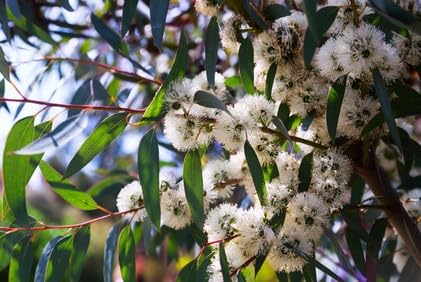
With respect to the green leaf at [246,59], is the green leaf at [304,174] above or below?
below

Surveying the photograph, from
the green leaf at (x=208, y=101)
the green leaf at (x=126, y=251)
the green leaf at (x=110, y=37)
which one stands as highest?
the green leaf at (x=110, y=37)

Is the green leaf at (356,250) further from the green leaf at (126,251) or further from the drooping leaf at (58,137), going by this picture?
the drooping leaf at (58,137)

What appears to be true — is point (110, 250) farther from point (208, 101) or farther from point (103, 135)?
point (208, 101)

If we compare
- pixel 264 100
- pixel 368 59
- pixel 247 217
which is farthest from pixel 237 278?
pixel 368 59

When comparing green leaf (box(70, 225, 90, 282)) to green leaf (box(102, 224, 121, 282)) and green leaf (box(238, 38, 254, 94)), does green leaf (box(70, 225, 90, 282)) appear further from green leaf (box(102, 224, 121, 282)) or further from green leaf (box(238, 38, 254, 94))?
green leaf (box(238, 38, 254, 94))

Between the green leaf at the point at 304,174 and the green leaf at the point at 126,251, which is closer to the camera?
the green leaf at the point at 304,174

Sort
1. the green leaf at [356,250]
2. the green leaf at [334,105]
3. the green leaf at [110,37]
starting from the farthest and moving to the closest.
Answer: the green leaf at [110,37]
the green leaf at [356,250]
the green leaf at [334,105]

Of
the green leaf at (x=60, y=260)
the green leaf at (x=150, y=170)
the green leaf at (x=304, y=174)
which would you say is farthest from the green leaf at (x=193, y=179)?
the green leaf at (x=60, y=260)
